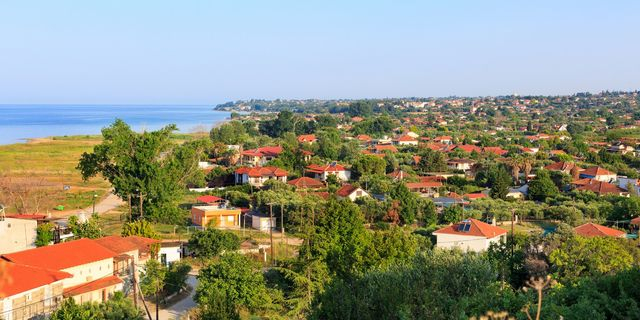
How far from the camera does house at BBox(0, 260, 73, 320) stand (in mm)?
13914

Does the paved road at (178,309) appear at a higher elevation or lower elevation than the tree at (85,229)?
lower

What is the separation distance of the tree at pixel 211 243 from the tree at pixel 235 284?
4.88 m

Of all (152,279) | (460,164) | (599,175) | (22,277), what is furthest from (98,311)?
(460,164)

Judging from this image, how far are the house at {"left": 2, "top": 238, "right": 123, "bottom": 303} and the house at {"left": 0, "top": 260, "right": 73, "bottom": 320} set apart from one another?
15.0 inches

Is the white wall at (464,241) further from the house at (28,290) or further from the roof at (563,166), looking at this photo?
the roof at (563,166)

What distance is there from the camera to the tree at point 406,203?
1182 inches

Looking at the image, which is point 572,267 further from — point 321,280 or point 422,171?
point 422,171

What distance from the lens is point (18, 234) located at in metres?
22.2

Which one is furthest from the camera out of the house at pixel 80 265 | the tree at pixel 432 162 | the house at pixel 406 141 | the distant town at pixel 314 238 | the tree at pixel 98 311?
the house at pixel 406 141

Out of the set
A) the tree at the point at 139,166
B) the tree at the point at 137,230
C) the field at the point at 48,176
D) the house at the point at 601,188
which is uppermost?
the tree at the point at 139,166

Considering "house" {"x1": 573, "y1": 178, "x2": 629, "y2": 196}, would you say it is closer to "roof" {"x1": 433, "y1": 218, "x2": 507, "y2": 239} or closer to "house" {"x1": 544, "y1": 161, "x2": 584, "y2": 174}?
"house" {"x1": 544, "y1": 161, "x2": 584, "y2": 174}

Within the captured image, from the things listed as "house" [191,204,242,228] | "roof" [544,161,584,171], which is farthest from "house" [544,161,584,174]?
"house" [191,204,242,228]

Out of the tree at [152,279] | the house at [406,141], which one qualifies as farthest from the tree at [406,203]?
the house at [406,141]

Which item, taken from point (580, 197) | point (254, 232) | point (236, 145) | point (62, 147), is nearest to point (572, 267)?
point (254, 232)
